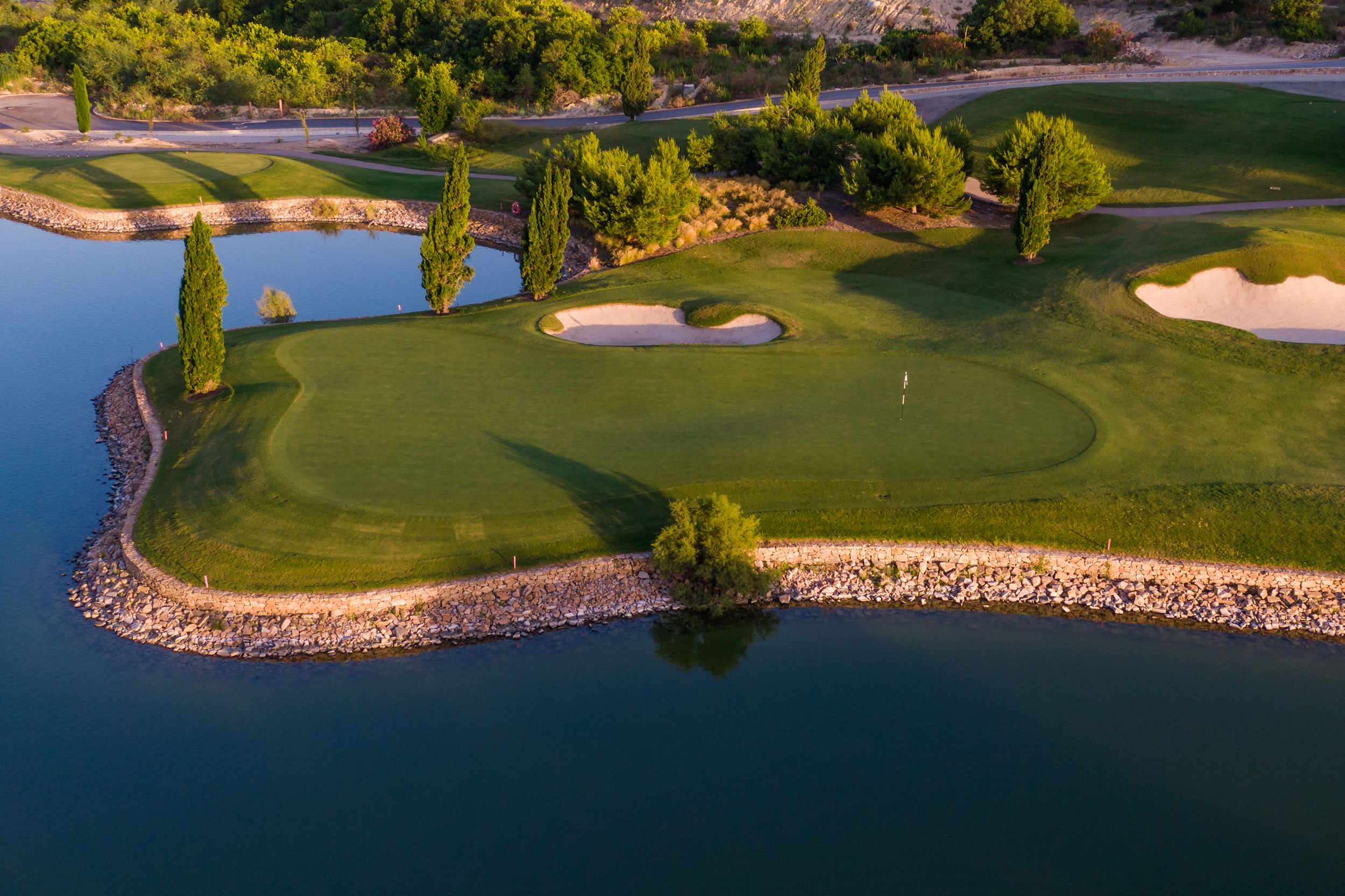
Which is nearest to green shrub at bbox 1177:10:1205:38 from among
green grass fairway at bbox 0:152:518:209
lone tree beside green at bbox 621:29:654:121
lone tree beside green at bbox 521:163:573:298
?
lone tree beside green at bbox 621:29:654:121

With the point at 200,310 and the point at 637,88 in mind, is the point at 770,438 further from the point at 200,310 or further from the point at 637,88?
the point at 637,88

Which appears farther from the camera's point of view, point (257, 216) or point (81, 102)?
point (81, 102)

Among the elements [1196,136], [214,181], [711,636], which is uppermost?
[1196,136]

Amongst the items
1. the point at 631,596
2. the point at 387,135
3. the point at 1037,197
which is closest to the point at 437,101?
the point at 387,135

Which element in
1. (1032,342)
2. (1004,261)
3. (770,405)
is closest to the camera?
(770,405)

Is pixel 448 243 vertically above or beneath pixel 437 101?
beneath

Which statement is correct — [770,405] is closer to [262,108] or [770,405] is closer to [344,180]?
[344,180]

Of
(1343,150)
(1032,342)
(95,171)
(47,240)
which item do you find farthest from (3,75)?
(1343,150)
